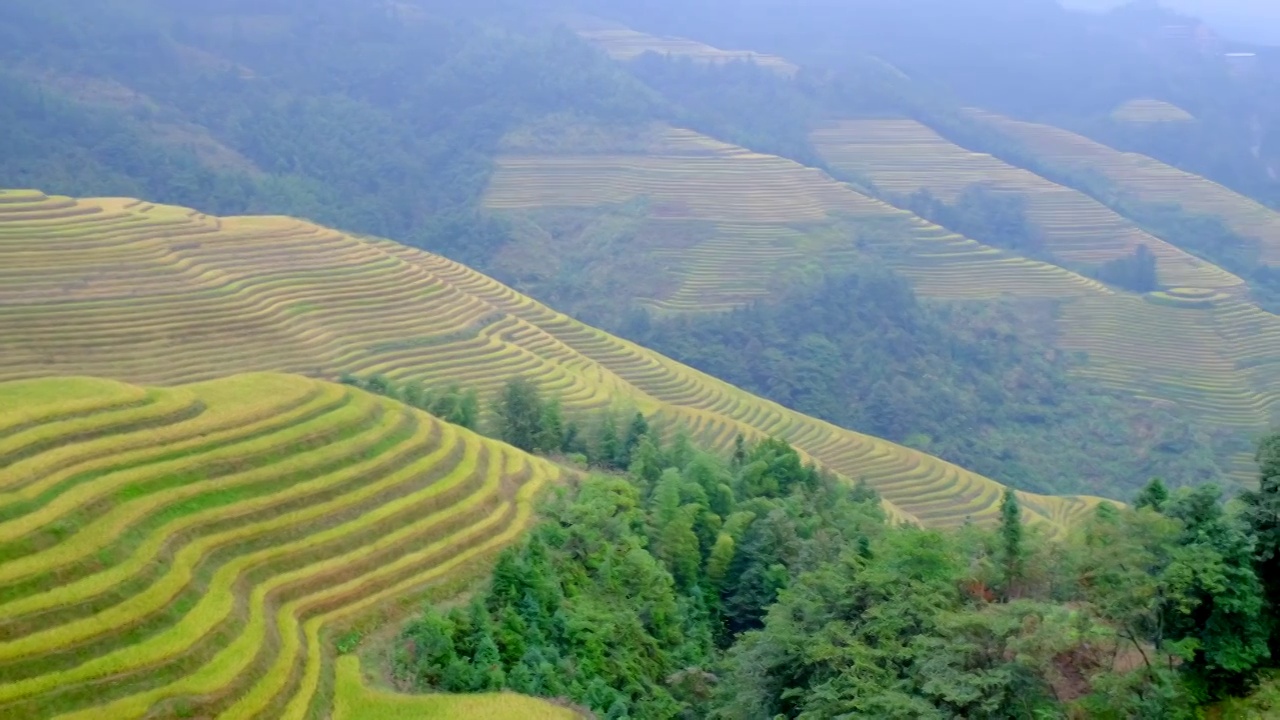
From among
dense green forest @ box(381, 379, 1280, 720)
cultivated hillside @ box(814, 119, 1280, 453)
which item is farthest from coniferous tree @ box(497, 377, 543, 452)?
cultivated hillside @ box(814, 119, 1280, 453)

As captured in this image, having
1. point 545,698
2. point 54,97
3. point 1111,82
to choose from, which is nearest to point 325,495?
point 545,698

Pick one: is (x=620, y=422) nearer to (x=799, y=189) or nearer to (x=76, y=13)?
(x=799, y=189)

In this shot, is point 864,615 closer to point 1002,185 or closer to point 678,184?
point 678,184

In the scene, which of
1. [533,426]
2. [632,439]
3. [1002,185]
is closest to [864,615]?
[632,439]

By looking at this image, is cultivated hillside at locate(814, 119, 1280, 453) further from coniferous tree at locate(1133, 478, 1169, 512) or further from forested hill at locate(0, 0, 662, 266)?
coniferous tree at locate(1133, 478, 1169, 512)

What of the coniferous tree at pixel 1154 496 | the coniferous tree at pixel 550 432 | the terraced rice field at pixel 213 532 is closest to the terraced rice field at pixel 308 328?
the coniferous tree at pixel 550 432

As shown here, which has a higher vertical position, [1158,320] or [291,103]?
[1158,320]
